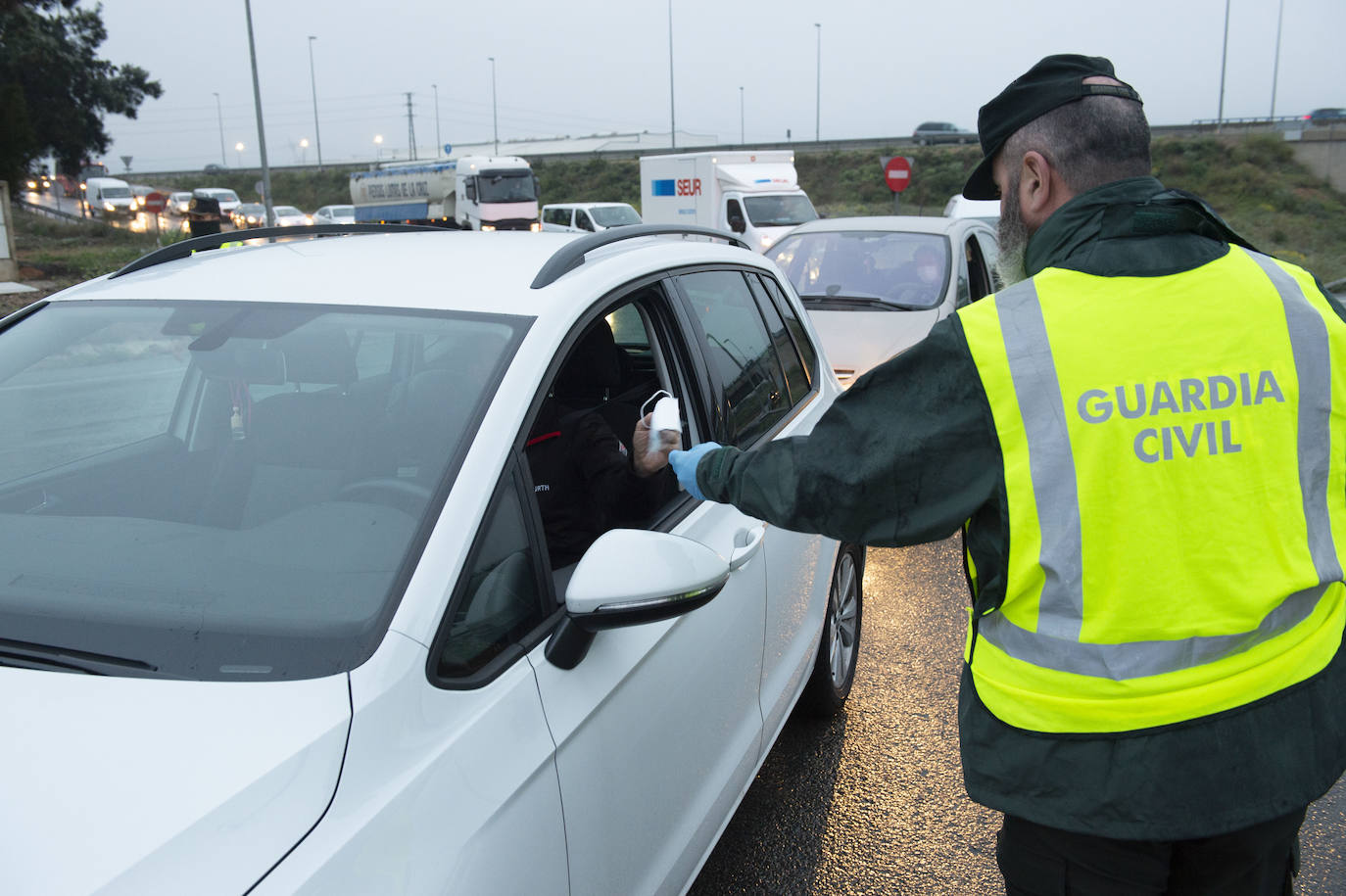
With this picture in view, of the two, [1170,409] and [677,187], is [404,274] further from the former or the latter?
[677,187]

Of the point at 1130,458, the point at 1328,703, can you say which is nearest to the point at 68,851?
the point at 1130,458

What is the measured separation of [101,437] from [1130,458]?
2.17 meters

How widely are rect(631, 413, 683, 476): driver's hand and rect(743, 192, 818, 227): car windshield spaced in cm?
2104

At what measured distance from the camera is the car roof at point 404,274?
221 centimetres

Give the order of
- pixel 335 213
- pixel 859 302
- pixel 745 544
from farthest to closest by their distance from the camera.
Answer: pixel 335 213 → pixel 859 302 → pixel 745 544

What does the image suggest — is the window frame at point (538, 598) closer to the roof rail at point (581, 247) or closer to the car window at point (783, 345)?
the roof rail at point (581, 247)

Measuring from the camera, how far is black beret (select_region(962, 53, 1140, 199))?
5.72 feet

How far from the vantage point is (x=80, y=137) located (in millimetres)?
39125

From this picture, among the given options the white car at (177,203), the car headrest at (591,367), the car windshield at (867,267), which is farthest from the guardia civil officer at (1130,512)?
the white car at (177,203)

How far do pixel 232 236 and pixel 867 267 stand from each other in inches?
250

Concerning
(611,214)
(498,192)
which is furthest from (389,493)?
(498,192)

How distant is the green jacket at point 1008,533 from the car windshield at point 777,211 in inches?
855

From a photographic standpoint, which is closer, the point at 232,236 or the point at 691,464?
the point at 691,464

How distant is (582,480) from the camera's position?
270 centimetres
